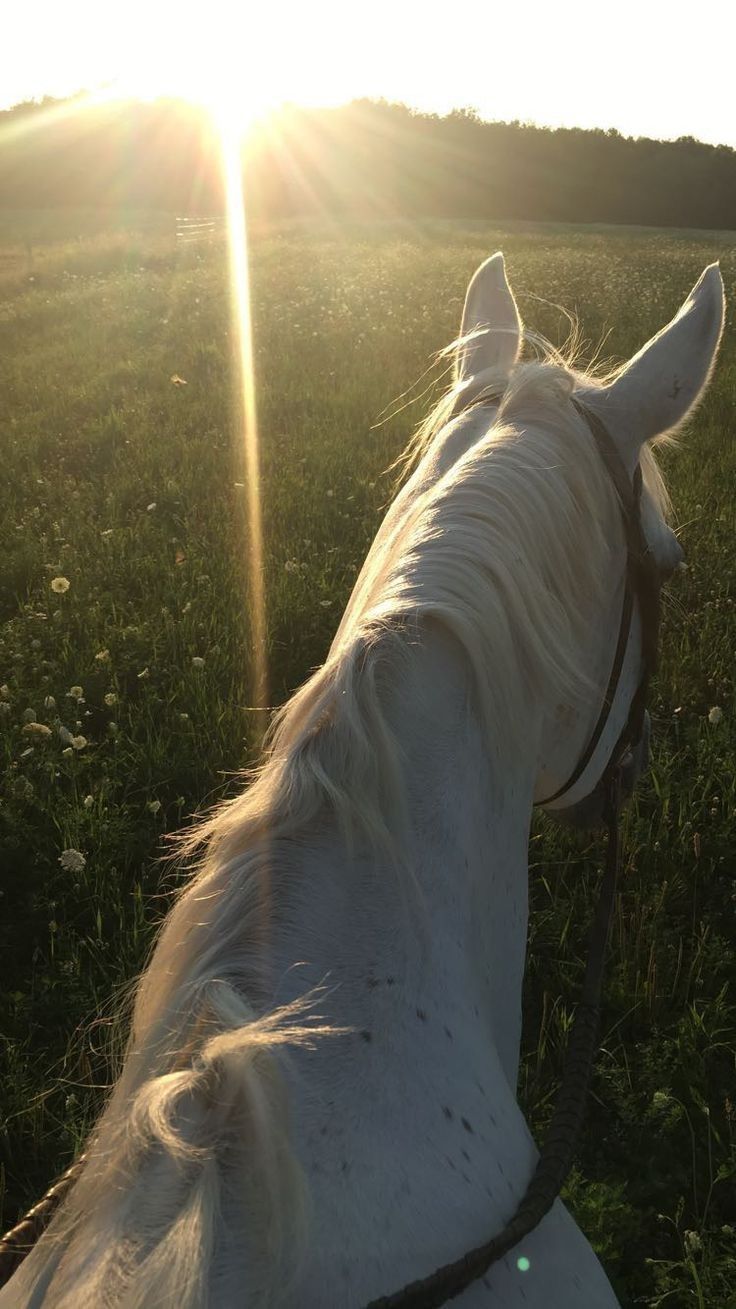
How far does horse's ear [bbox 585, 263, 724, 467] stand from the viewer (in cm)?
164

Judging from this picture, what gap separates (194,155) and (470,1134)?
42145 mm

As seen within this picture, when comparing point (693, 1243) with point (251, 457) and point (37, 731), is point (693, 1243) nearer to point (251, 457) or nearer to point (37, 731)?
point (37, 731)

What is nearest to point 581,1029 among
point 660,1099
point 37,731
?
point 660,1099

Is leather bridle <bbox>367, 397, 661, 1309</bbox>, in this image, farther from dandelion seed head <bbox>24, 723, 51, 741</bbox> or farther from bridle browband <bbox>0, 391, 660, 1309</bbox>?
dandelion seed head <bbox>24, 723, 51, 741</bbox>

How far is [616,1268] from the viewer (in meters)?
2.12

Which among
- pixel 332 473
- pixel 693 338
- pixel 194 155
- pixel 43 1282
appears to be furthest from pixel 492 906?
pixel 194 155

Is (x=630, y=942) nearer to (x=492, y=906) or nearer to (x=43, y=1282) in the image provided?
(x=492, y=906)

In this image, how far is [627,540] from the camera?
164cm

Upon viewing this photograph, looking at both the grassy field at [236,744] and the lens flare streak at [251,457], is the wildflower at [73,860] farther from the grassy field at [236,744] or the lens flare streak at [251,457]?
the lens flare streak at [251,457]

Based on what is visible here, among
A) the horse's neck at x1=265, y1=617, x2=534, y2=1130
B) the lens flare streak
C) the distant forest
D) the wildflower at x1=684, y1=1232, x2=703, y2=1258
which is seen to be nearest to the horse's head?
the horse's neck at x1=265, y1=617, x2=534, y2=1130

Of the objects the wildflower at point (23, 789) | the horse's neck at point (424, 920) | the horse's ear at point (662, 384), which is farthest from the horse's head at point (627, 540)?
the wildflower at point (23, 789)

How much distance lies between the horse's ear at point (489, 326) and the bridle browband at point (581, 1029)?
0.27 m

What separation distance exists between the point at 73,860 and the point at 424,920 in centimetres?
210

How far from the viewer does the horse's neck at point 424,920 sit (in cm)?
110
